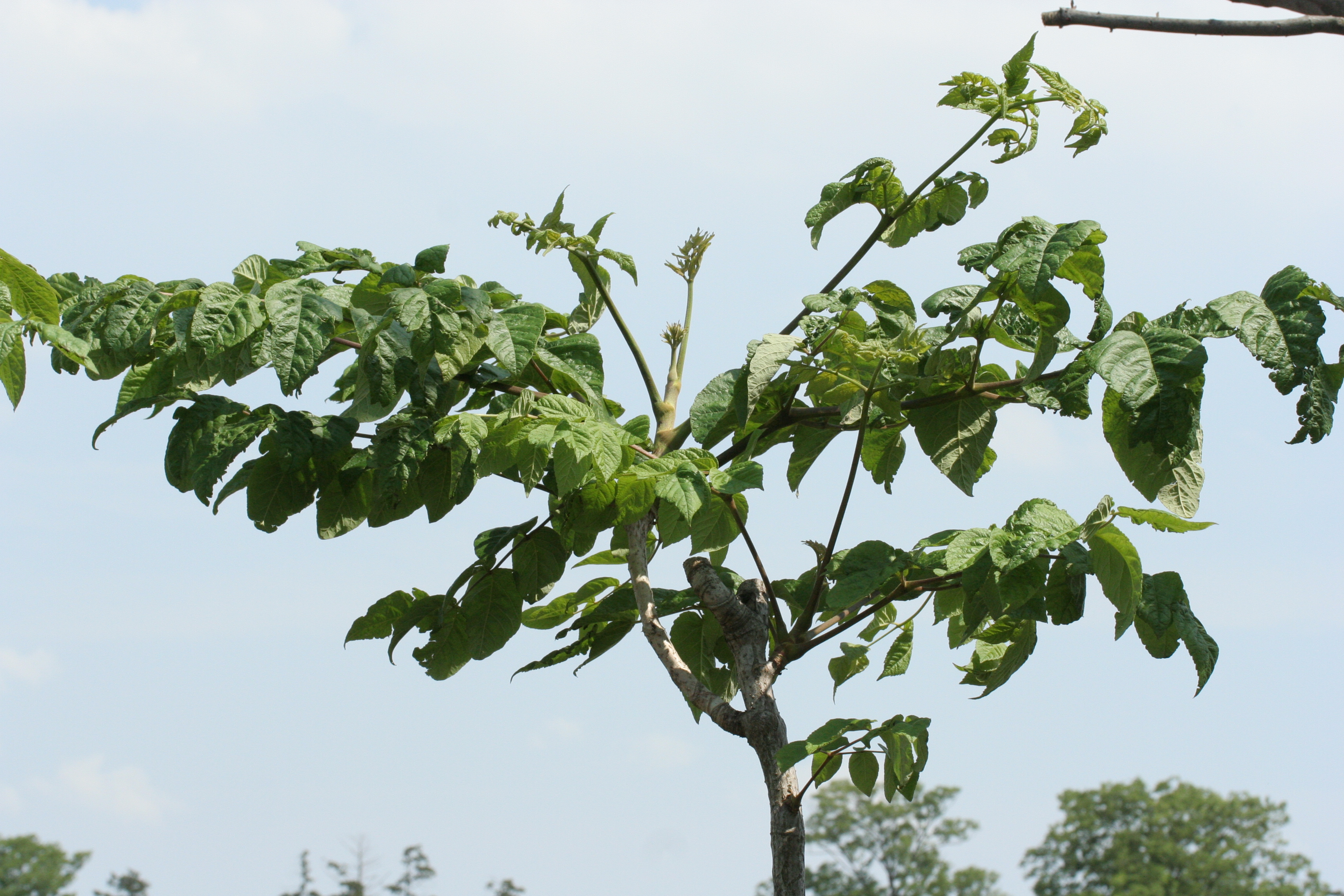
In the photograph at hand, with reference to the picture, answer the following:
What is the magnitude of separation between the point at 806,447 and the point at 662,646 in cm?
55

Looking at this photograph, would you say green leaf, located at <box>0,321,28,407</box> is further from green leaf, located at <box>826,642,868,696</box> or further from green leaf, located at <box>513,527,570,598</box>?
green leaf, located at <box>826,642,868,696</box>

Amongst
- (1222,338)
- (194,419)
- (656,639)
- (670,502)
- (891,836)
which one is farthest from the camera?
(891,836)

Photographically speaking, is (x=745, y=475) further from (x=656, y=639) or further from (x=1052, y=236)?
(x=1052, y=236)

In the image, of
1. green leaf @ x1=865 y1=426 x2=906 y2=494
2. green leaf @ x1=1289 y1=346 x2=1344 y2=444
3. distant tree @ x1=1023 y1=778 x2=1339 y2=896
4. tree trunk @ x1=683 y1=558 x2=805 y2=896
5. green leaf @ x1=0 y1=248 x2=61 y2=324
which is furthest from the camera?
distant tree @ x1=1023 y1=778 x2=1339 y2=896

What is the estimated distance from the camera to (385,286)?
2.08 metres

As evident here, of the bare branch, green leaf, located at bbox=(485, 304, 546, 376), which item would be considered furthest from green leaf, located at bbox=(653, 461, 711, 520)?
the bare branch

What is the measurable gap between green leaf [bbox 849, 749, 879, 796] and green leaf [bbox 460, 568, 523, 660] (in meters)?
0.78

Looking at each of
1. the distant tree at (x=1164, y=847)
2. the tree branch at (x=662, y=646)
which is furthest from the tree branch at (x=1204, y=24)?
the distant tree at (x=1164, y=847)

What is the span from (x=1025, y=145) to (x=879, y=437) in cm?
70

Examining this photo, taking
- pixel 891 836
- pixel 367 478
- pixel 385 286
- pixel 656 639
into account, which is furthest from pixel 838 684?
pixel 891 836

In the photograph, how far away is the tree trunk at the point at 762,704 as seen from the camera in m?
2.07

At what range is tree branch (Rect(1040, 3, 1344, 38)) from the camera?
164 centimetres

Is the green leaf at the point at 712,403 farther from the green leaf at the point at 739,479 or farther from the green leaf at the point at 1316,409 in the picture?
the green leaf at the point at 1316,409

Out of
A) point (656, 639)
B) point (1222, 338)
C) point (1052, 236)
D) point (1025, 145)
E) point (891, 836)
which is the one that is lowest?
point (656, 639)
